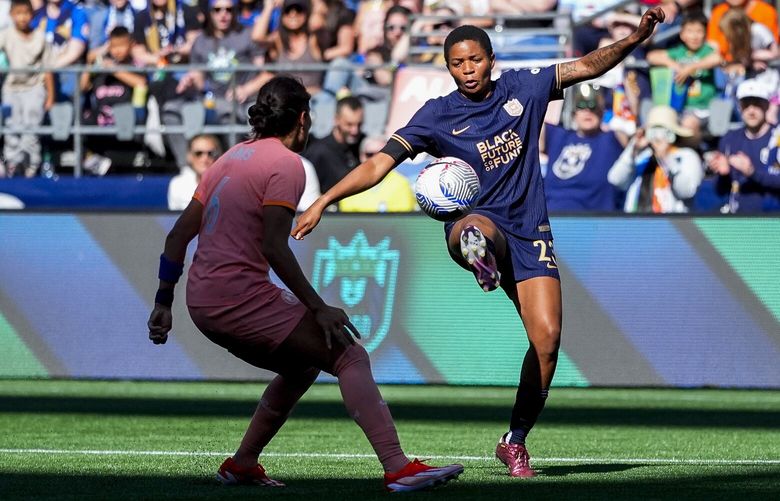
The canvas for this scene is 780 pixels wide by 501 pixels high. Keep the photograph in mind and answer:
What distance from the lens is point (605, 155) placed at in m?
14.0

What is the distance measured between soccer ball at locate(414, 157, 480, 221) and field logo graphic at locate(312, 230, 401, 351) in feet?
18.2

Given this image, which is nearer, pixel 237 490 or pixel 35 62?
pixel 237 490

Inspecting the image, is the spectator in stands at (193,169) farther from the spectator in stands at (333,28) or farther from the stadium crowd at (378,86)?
the spectator in stands at (333,28)

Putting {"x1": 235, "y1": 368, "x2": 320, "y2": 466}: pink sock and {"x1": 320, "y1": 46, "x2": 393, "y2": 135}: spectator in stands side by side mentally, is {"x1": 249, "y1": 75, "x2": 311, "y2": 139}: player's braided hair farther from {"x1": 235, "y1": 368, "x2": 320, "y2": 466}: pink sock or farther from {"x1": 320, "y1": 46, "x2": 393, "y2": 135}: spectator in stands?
{"x1": 320, "y1": 46, "x2": 393, "y2": 135}: spectator in stands

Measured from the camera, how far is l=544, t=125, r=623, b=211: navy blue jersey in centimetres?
1401

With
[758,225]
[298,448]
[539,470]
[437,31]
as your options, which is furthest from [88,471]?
[437,31]

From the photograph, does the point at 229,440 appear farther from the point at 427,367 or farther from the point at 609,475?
the point at 427,367

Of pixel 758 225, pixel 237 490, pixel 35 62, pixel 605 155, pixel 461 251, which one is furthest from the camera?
pixel 35 62

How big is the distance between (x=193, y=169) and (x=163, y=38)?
4169 millimetres

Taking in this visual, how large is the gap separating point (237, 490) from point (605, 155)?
26.7 feet

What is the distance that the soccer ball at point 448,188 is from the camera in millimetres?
7312

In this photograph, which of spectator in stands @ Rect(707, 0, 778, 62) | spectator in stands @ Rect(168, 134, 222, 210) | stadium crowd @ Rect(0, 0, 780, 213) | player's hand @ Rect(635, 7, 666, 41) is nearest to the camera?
player's hand @ Rect(635, 7, 666, 41)

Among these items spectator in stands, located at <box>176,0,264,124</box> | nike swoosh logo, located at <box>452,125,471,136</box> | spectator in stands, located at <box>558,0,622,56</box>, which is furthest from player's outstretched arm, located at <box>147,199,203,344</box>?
spectator in stands, located at <box>558,0,622,56</box>

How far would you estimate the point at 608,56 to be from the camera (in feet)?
24.4
